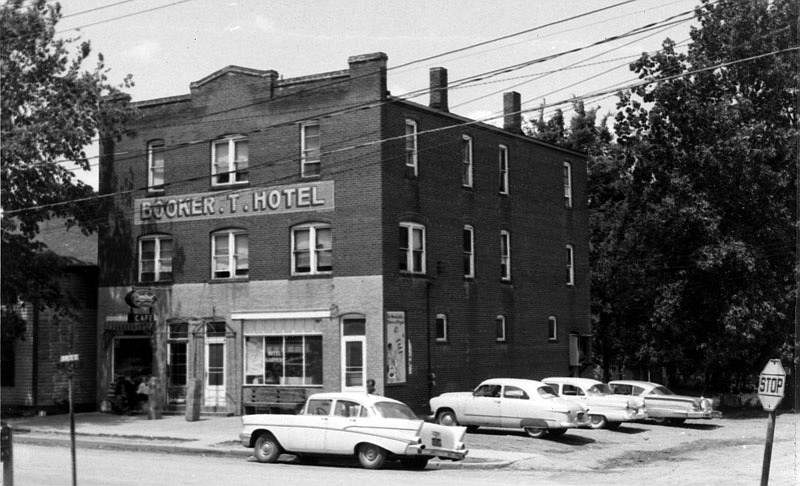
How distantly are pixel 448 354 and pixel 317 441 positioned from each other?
13.1 metres

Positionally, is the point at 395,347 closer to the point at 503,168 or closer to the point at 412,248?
the point at 412,248

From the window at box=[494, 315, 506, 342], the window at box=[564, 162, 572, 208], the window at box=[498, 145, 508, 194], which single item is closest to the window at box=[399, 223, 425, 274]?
the window at box=[494, 315, 506, 342]

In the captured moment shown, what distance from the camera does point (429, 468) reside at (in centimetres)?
2306

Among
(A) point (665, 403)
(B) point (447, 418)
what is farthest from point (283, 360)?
(A) point (665, 403)

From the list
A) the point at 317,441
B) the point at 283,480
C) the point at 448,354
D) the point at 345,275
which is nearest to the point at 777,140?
the point at 448,354

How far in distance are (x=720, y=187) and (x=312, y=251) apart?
58.4 ft

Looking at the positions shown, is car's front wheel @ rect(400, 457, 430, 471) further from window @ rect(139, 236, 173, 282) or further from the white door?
window @ rect(139, 236, 173, 282)

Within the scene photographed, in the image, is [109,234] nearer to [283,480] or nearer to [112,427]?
[112,427]

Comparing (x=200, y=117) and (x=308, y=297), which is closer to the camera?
(x=308, y=297)

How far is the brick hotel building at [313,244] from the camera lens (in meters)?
32.6

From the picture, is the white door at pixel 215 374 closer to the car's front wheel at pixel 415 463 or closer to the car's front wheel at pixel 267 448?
the car's front wheel at pixel 267 448

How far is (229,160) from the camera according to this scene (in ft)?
117

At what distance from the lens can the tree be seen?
3359 cm

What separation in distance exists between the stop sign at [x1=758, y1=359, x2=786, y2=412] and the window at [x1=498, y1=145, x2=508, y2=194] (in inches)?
927
